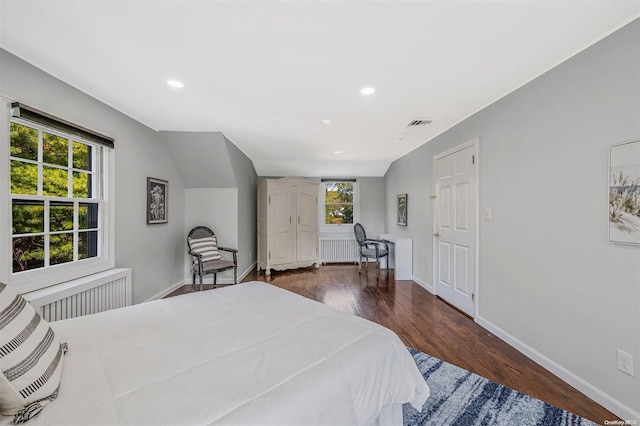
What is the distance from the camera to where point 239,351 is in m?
1.15

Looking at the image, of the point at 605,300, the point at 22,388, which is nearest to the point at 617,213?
the point at 605,300

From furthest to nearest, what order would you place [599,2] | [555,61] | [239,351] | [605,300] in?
→ [555,61] → [605,300] → [599,2] → [239,351]

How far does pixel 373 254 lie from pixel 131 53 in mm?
4160

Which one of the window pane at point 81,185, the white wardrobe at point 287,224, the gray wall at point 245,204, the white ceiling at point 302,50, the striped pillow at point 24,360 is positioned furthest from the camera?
the white wardrobe at point 287,224

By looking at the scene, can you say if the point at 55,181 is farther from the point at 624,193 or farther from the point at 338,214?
the point at 338,214

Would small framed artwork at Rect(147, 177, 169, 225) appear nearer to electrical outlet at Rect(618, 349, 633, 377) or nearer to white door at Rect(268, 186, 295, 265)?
white door at Rect(268, 186, 295, 265)

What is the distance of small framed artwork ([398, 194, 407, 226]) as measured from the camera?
4.78 m

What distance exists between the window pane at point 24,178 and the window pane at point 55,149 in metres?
0.15

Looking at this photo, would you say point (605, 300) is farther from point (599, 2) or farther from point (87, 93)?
point (87, 93)

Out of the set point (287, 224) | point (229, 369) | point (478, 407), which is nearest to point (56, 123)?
point (229, 369)

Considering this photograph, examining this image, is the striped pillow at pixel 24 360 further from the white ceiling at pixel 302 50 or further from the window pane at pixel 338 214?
the window pane at pixel 338 214

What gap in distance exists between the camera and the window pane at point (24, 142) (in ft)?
6.04

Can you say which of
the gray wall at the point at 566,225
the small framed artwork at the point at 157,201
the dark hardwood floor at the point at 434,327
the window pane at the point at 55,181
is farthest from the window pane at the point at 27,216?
the gray wall at the point at 566,225

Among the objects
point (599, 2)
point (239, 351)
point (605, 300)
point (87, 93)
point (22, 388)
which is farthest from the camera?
point (87, 93)
